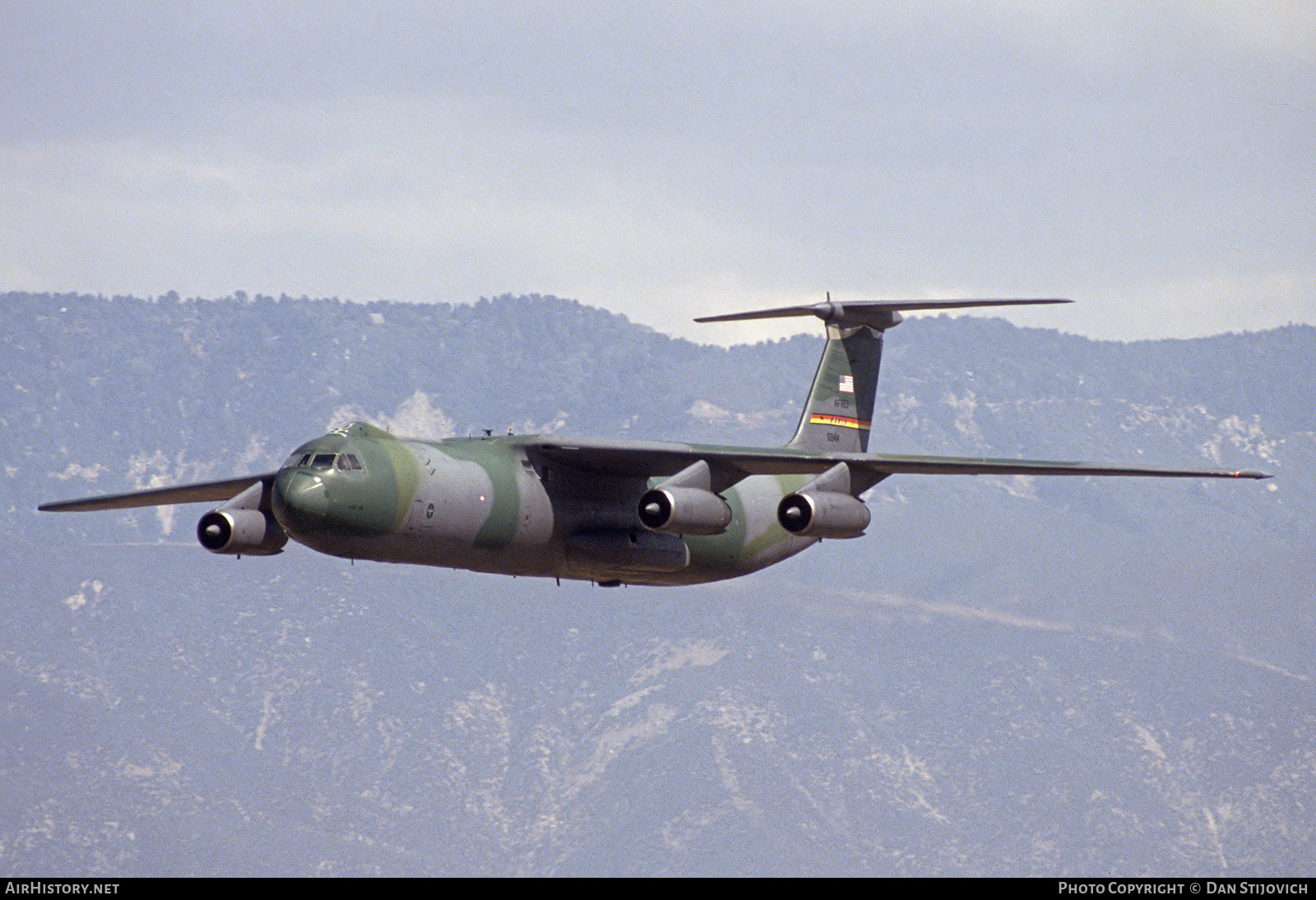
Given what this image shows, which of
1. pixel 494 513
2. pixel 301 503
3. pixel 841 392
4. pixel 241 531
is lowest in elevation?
pixel 241 531

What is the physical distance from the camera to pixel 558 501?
32.4 meters

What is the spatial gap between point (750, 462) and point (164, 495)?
11.0m

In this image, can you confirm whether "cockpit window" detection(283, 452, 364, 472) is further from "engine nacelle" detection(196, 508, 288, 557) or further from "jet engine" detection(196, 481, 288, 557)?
"engine nacelle" detection(196, 508, 288, 557)

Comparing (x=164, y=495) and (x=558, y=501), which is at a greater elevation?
(x=164, y=495)

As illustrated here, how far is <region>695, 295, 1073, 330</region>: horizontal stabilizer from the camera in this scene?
33.4 meters

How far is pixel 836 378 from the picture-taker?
39.2 meters

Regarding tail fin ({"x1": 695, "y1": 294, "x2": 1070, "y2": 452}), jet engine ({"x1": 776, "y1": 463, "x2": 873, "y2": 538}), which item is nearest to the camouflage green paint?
jet engine ({"x1": 776, "y1": 463, "x2": 873, "y2": 538})

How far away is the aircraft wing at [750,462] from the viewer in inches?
1261

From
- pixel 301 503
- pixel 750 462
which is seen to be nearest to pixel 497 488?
pixel 301 503

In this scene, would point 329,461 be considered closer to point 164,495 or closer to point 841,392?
point 164,495

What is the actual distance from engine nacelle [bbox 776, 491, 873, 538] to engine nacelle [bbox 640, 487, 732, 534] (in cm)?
119

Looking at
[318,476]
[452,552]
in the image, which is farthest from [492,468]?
[318,476]
